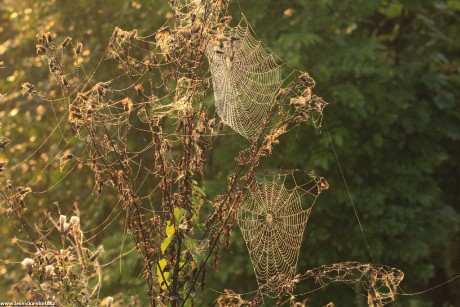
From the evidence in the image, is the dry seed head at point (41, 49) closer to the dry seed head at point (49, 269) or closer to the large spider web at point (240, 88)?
the dry seed head at point (49, 269)

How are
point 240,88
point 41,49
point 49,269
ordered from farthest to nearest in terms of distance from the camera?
point 240,88, point 41,49, point 49,269

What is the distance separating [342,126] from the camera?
6.34 m

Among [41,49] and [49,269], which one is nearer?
[49,269]

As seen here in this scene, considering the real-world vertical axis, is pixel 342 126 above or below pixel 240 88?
below

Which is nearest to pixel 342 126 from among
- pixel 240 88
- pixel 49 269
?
pixel 240 88

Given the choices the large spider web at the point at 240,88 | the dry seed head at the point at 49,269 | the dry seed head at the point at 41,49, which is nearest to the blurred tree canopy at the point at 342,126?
the large spider web at the point at 240,88

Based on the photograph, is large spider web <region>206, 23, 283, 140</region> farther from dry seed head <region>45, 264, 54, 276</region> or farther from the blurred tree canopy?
the blurred tree canopy

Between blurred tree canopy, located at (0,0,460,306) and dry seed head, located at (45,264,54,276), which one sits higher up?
dry seed head, located at (45,264,54,276)

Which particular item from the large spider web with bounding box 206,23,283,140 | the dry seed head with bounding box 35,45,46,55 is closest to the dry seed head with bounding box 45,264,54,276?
the dry seed head with bounding box 35,45,46,55

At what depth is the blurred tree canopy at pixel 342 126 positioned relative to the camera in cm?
626

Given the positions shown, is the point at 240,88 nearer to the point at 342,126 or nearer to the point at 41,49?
the point at 41,49

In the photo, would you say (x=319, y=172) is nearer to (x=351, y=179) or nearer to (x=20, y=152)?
(x=351, y=179)

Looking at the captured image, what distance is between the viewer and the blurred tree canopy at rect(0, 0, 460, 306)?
246 inches

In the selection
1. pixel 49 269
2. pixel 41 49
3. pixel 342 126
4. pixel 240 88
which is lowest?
pixel 342 126
